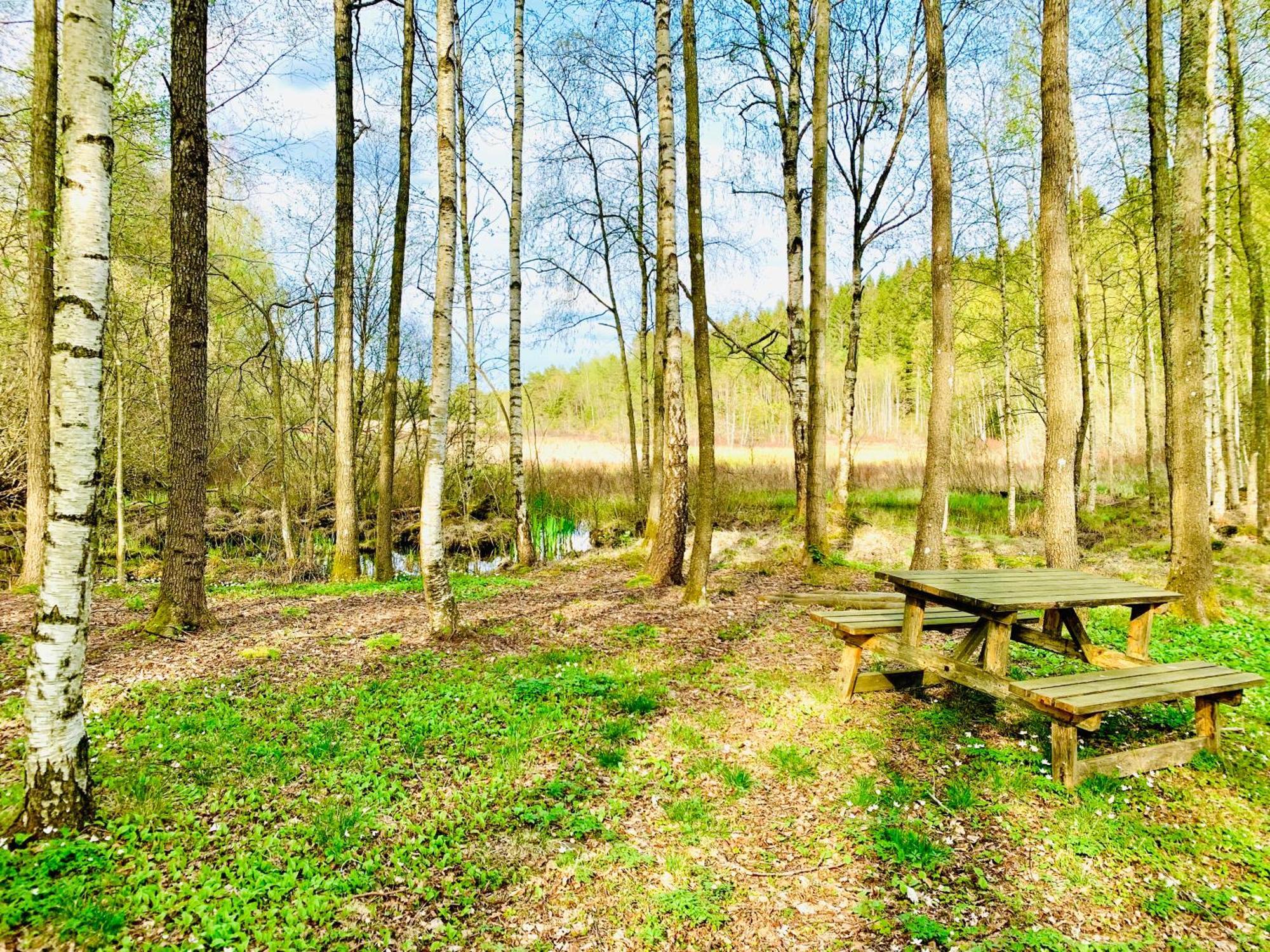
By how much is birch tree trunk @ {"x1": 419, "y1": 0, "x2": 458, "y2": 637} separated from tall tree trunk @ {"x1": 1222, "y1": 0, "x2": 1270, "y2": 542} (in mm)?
11937

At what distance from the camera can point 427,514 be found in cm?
541

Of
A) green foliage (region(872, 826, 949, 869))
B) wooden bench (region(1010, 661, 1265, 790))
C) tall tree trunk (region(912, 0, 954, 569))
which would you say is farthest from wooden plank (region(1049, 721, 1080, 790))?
tall tree trunk (region(912, 0, 954, 569))

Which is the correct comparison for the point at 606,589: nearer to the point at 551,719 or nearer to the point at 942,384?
the point at 551,719

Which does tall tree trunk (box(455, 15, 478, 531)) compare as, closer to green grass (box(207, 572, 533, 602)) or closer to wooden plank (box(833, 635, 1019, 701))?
green grass (box(207, 572, 533, 602))

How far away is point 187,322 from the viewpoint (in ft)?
18.8

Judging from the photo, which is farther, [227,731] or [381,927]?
[227,731]

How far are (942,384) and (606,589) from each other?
192 inches

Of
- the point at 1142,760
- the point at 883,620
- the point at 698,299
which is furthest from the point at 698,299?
the point at 1142,760

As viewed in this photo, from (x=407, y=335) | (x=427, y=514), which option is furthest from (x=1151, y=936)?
(x=407, y=335)

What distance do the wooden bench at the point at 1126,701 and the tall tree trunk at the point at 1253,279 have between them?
9.62 metres

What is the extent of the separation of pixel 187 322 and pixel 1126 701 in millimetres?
7920

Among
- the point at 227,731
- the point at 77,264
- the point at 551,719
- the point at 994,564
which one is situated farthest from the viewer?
the point at 994,564

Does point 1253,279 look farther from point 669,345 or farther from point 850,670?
point 850,670

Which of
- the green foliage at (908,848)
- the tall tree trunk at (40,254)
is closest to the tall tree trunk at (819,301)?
the green foliage at (908,848)
